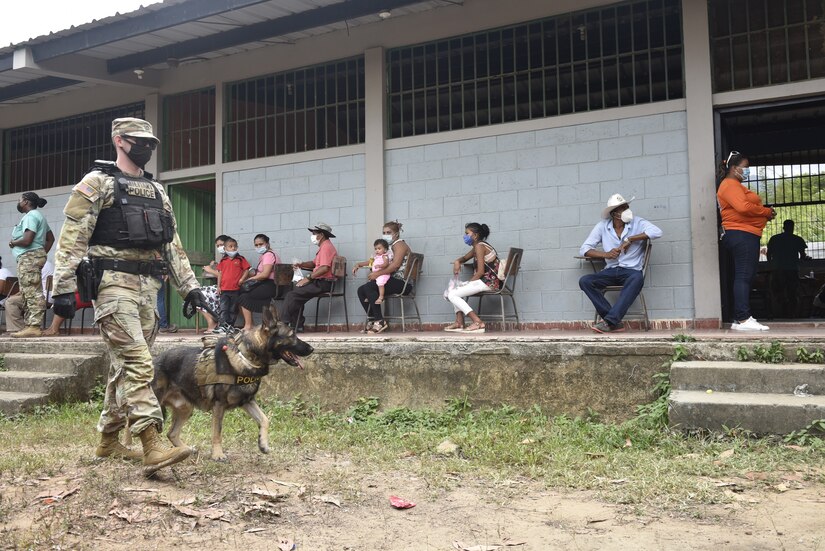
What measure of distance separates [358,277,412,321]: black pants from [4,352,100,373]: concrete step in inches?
118

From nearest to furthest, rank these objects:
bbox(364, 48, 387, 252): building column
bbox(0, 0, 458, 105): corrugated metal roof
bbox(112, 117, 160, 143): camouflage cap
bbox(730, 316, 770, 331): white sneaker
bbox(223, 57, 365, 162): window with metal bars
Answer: bbox(112, 117, 160, 143): camouflage cap < bbox(730, 316, 770, 331): white sneaker < bbox(0, 0, 458, 105): corrugated metal roof < bbox(364, 48, 387, 252): building column < bbox(223, 57, 365, 162): window with metal bars

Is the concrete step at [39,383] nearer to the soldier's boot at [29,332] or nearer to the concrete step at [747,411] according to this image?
the soldier's boot at [29,332]

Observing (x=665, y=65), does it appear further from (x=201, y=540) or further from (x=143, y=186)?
(x=201, y=540)

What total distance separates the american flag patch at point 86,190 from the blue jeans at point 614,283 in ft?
15.1

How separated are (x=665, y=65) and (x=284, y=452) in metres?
5.85

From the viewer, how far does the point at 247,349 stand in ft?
15.1

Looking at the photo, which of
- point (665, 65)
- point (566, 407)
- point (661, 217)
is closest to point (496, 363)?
point (566, 407)

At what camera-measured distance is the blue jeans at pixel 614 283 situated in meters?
6.94

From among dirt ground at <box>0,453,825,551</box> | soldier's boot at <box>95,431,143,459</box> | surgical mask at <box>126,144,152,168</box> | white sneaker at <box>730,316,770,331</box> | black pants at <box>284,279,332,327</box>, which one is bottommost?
dirt ground at <box>0,453,825,551</box>

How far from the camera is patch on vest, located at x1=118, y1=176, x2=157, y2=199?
14.9ft

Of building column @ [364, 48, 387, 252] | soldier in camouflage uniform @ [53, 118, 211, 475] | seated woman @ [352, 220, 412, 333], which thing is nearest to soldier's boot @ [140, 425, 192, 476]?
soldier in camouflage uniform @ [53, 118, 211, 475]

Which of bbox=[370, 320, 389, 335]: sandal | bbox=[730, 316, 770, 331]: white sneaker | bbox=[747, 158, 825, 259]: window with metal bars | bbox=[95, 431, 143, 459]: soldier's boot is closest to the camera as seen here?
bbox=[95, 431, 143, 459]: soldier's boot

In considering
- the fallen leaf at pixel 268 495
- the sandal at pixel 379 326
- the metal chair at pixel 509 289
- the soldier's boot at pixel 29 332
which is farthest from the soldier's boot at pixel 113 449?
the soldier's boot at pixel 29 332

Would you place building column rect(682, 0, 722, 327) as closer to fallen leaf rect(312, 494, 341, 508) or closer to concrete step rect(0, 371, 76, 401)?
fallen leaf rect(312, 494, 341, 508)
